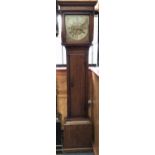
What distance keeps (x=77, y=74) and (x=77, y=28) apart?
501 millimetres

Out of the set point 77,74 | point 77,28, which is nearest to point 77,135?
point 77,74

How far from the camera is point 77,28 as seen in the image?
9.51 ft

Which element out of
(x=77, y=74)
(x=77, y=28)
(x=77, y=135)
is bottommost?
(x=77, y=135)

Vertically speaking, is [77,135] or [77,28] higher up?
[77,28]

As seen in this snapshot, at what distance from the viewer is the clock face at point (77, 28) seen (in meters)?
2.88

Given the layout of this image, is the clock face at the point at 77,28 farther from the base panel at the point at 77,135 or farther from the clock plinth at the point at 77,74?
the base panel at the point at 77,135

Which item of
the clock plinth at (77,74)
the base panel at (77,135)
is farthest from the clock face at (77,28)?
the base panel at (77,135)

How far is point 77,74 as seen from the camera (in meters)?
2.95

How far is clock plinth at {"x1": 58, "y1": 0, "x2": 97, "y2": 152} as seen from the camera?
2885 mm

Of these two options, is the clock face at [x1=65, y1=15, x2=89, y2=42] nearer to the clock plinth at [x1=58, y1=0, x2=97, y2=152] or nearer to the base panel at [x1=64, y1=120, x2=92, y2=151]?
A: the clock plinth at [x1=58, y1=0, x2=97, y2=152]

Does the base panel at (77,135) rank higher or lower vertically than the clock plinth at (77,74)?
lower

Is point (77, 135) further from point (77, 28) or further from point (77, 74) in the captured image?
point (77, 28)

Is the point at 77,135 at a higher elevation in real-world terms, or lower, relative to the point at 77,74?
lower
